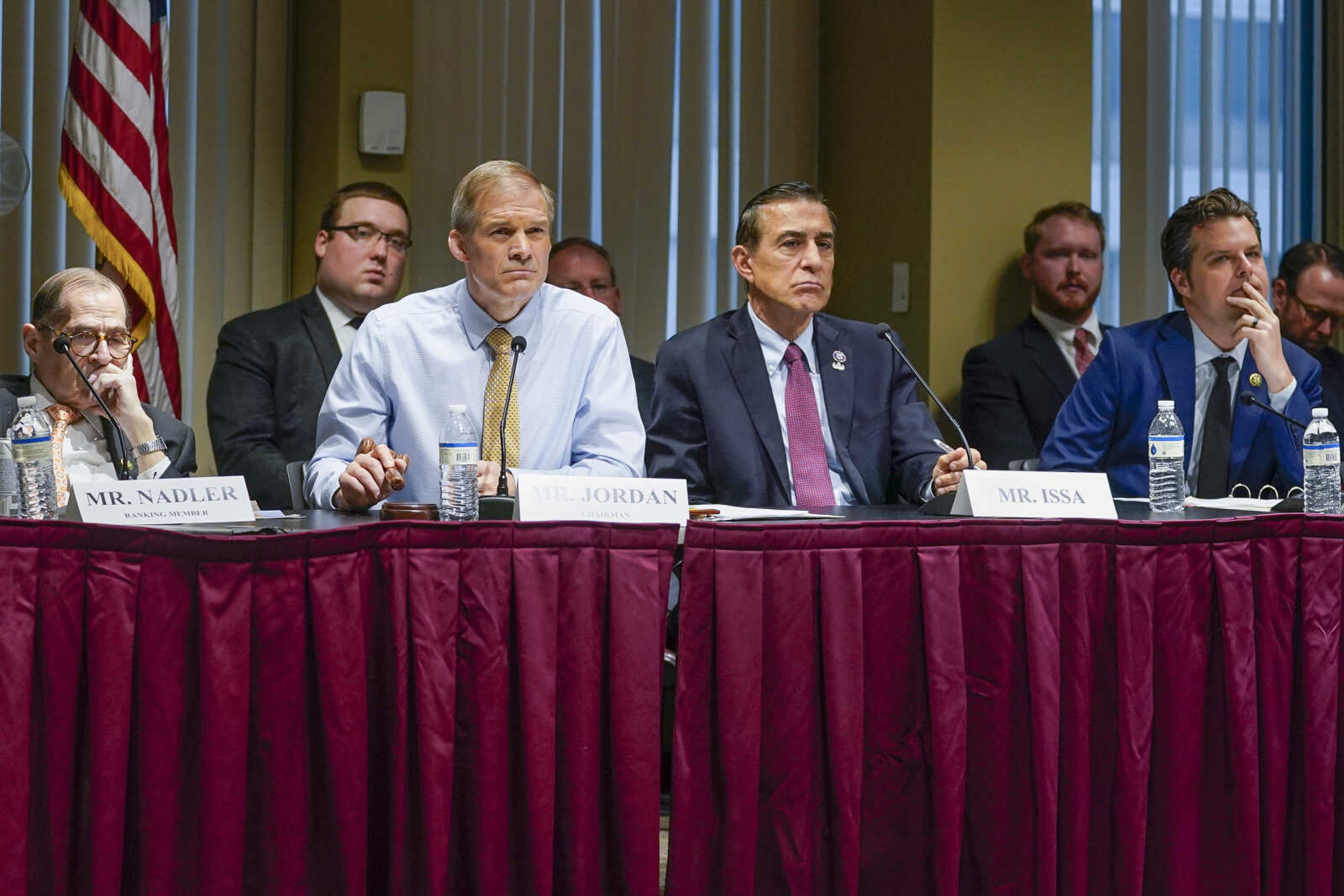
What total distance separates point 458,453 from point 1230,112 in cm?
373

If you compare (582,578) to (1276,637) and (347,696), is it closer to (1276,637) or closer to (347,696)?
(347,696)

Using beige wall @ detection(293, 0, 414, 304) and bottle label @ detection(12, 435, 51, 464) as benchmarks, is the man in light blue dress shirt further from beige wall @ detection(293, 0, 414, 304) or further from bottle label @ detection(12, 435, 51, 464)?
beige wall @ detection(293, 0, 414, 304)

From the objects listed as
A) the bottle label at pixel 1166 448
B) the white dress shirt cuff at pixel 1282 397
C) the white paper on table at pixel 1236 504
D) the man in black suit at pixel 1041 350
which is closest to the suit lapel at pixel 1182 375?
the white dress shirt cuff at pixel 1282 397

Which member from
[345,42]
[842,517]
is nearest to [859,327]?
[842,517]

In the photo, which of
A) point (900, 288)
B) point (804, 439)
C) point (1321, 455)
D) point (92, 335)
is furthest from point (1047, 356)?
point (92, 335)

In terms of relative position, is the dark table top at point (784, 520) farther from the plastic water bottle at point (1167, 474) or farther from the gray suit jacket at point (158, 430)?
the gray suit jacket at point (158, 430)

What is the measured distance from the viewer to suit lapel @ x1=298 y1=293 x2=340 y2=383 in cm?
356

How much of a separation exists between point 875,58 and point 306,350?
6.79ft

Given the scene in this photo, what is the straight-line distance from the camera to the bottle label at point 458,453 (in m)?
2.13

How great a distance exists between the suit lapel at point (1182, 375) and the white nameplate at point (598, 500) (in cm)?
141

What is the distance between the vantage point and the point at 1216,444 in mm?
2857

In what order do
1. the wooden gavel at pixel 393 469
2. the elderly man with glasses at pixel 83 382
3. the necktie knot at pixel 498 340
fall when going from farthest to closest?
the necktie knot at pixel 498 340 < the elderly man with glasses at pixel 83 382 < the wooden gavel at pixel 393 469

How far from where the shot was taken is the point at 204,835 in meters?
1.70

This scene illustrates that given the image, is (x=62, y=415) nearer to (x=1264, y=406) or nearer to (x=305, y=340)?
(x=305, y=340)
